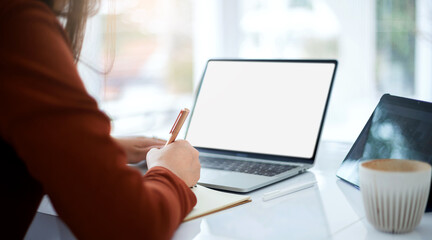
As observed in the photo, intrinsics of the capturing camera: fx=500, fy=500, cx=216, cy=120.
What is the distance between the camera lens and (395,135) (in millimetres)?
848

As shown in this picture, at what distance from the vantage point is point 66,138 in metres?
0.57

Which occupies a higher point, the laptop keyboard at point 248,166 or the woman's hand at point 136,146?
the woman's hand at point 136,146

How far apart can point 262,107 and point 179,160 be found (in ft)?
1.35

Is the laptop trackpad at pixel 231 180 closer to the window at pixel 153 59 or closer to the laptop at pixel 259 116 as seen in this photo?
the laptop at pixel 259 116

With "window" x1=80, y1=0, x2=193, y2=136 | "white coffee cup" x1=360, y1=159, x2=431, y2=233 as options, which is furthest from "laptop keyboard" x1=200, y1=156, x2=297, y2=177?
"window" x1=80, y1=0, x2=193, y2=136

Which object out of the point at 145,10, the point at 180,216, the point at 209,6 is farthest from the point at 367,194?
the point at 145,10

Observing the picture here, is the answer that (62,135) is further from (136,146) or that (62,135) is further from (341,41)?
(341,41)

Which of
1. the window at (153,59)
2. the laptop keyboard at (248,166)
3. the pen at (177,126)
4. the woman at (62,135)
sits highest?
the woman at (62,135)

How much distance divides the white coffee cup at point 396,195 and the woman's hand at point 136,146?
561 millimetres

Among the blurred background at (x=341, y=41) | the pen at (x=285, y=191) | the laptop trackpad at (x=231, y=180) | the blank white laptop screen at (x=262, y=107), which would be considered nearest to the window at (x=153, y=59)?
the blurred background at (x=341, y=41)

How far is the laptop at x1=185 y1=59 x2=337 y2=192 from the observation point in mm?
1078

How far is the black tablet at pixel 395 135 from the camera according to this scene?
785mm

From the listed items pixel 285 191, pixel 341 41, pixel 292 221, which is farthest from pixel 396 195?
pixel 341 41

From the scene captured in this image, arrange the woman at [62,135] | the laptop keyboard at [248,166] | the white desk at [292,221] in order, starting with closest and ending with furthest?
the woman at [62,135] < the white desk at [292,221] < the laptop keyboard at [248,166]
